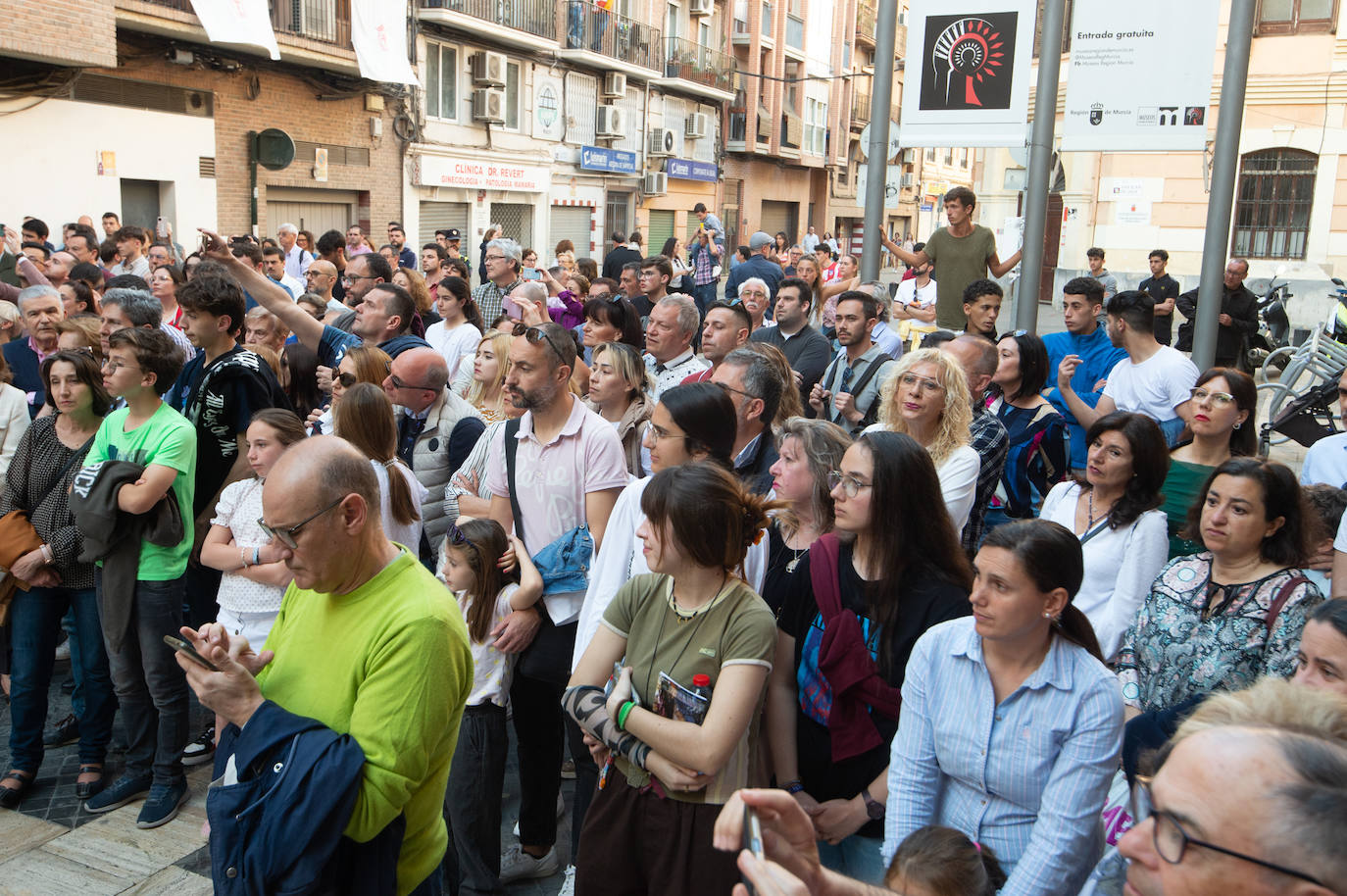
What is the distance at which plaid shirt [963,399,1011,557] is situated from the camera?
4371mm

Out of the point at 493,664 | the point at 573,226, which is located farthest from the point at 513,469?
the point at 573,226

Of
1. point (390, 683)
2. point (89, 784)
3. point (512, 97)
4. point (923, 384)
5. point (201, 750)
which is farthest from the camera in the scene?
point (512, 97)

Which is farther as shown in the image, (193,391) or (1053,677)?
(193,391)

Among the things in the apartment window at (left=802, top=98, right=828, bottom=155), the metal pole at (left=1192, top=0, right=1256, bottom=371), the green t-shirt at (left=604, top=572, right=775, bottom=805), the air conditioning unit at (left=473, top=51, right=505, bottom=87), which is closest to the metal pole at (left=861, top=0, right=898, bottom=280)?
the metal pole at (left=1192, top=0, right=1256, bottom=371)

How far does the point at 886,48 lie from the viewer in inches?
338

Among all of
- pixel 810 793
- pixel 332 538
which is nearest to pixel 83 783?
pixel 332 538

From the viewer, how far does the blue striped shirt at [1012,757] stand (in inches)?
92.8

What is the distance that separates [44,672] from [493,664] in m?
2.24

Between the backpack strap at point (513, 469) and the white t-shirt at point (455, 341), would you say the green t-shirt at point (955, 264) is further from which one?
the backpack strap at point (513, 469)

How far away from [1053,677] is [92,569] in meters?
4.03

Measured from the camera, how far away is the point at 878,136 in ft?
28.7

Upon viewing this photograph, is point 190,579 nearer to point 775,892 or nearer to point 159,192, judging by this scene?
point 775,892

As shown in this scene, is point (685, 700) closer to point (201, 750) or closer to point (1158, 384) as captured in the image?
point (201, 750)

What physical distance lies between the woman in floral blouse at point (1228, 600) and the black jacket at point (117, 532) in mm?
3715
